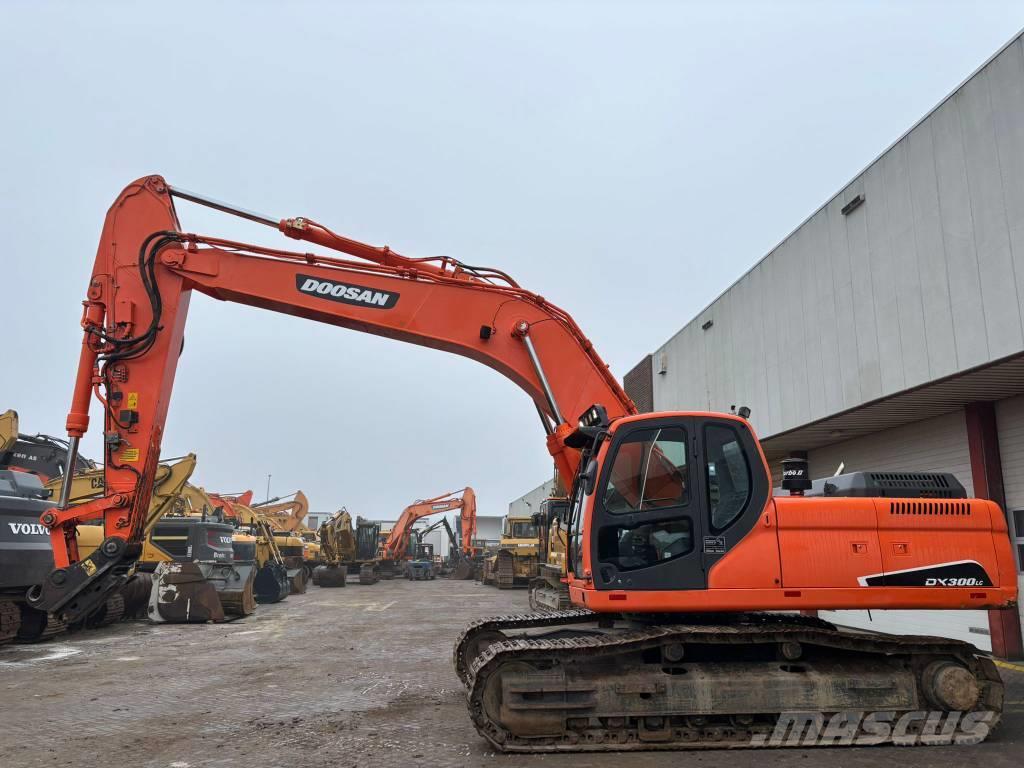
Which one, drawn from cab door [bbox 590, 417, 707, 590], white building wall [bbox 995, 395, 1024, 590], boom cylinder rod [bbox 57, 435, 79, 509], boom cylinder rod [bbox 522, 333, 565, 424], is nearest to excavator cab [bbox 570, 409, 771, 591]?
cab door [bbox 590, 417, 707, 590]

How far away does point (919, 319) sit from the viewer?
32.6 ft

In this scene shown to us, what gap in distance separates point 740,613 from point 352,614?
1278 cm

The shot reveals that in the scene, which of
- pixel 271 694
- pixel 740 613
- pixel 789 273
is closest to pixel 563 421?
pixel 740 613

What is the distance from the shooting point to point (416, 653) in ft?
35.6

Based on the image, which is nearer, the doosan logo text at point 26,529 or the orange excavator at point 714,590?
the orange excavator at point 714,590

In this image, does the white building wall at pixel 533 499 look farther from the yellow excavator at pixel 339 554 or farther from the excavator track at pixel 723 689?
the excavator track at pixel 723 689

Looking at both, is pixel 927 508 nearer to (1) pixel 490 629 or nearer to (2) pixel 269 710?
(1) pixel 490 629

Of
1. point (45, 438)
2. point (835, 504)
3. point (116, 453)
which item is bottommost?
point (835, 504)

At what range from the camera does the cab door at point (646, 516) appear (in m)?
5.95

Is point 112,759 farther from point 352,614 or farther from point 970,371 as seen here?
point 352,614

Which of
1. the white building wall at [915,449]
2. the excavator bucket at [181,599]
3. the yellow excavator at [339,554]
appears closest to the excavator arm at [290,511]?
the yellow excavator at [339,554]

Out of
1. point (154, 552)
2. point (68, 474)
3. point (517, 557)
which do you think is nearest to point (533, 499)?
point (517, 557)

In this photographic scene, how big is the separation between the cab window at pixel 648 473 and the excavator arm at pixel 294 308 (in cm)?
136
